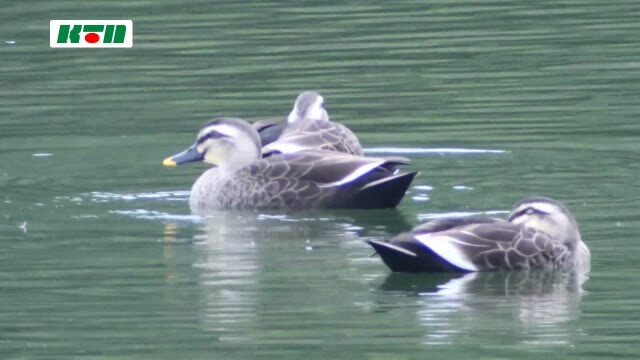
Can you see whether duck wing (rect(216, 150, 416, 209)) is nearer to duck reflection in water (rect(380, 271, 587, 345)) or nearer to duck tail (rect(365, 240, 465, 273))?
duck tail (rect(365, 240, 465, 273))

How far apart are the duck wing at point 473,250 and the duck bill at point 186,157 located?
3.85 m

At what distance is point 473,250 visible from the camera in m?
13.6

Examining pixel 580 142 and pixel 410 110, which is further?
pixel 410 110

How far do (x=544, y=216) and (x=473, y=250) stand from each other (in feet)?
2.11

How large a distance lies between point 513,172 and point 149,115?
4.50 m

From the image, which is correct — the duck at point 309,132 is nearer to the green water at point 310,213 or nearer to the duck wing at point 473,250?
the green water at point 310,213

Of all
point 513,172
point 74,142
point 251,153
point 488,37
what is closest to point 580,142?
point 513,172

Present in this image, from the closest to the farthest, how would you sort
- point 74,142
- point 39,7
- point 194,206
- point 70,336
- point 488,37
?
point 70,336
point 194,206
point 74,142
point 488,37
point 39,7

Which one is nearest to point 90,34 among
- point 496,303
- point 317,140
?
point 317,140

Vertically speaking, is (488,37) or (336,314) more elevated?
(488,37)

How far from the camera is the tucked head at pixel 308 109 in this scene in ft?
59.9

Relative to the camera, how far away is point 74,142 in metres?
19.0

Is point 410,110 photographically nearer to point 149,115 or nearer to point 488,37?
point 149,115

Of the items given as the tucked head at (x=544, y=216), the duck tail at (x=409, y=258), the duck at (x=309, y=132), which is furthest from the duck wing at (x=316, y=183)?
the duck tail at (x=409, y=258)
